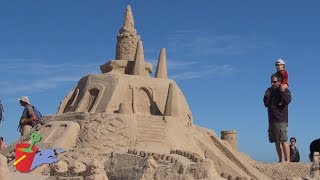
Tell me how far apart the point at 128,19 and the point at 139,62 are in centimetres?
207

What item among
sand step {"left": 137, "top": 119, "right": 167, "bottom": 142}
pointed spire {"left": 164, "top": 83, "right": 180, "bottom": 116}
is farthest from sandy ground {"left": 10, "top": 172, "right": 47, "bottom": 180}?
pointed spire {"left": 164, "top": 83, "right": 180, "bottom": 116}

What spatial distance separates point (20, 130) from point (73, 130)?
1.31 metres

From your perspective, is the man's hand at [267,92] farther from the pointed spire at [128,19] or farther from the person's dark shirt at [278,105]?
the pointed spire at [128,19]

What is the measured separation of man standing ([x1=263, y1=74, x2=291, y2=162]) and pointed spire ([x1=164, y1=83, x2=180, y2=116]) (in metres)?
4.18

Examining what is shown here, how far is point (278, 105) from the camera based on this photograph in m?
9.30

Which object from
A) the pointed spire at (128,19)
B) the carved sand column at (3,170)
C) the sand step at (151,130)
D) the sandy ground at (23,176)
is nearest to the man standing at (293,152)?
the sand step at (151,130)

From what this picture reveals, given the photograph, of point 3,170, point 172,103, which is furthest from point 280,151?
point 3,170

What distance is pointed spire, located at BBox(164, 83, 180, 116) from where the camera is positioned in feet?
43.7

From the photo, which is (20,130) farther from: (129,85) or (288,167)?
(288,167)

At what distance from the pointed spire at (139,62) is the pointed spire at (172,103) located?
1.55m

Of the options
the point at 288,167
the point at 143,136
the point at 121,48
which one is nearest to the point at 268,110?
the point at 288,167

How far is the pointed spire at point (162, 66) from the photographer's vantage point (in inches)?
600

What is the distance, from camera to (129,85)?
14.0m

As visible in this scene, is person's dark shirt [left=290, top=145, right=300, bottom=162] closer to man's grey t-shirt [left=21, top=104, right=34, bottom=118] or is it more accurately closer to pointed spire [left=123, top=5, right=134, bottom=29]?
man's grey t-shirt [left=21, top=104, right=34, bottom=118]
